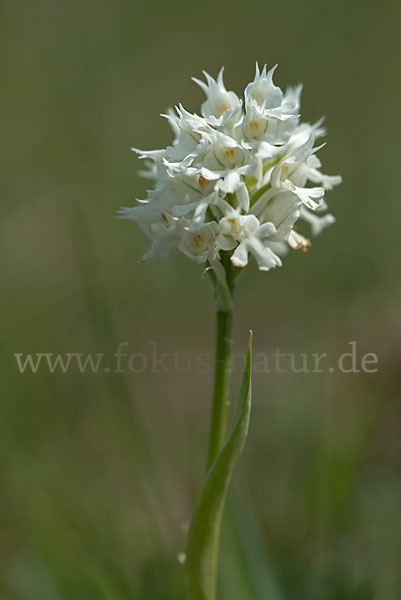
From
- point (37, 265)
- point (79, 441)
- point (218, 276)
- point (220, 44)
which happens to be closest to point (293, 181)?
point (218, 276)

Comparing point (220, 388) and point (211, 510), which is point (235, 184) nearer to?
point (220, 388)

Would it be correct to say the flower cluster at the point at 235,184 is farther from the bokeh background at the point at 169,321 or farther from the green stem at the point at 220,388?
the bokeh background at the point at 169,321

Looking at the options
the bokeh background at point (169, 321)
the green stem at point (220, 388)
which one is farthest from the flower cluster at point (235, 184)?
the bokeh background at point (169, 321)

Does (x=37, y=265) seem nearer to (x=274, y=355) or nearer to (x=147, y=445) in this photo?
(x=274, y=355)

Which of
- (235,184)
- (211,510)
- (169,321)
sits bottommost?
(211,510)

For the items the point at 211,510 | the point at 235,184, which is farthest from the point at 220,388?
the point at 235,184

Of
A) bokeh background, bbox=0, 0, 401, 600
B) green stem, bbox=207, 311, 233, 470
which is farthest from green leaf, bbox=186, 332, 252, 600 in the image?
bokeh background, bbox=0, 0, 401, 600
